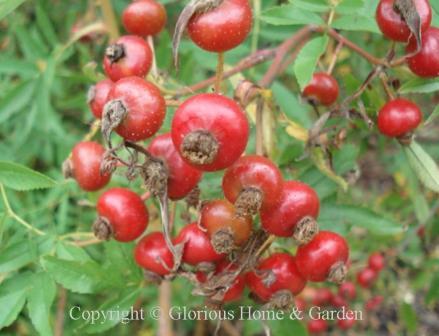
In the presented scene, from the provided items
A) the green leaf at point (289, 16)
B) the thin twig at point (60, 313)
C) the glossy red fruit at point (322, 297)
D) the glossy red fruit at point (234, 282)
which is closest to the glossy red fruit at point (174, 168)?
the glossy red fruit at point (234, 282)

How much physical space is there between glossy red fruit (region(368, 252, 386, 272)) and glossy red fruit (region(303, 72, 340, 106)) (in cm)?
124

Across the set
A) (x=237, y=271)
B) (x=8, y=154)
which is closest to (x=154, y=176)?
(x=237, y=271)

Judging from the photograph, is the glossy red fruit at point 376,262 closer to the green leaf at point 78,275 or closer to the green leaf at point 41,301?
the green leaf at point 78,275

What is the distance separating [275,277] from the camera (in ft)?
4.97

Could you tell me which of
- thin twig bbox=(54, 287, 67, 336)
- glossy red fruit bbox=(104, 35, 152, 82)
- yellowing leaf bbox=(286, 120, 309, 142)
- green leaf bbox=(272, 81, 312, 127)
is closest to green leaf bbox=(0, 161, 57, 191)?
glossy red fruit bbox=(104, 35, 152, 82)

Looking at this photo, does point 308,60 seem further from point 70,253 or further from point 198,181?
point 70,253

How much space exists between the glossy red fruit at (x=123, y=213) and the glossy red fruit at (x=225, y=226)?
0.78ft

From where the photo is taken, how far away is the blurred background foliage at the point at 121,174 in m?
1.65

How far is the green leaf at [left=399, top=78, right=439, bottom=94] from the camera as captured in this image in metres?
1.57

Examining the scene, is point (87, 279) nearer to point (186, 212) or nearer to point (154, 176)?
point (186, 212)

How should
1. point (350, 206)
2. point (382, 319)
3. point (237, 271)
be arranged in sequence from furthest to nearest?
1. point (382, 319)
2. point (350, 206)
3. point (237, 271)

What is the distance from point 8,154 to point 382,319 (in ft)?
8.81

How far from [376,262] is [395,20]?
169 cm

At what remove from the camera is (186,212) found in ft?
5.80
